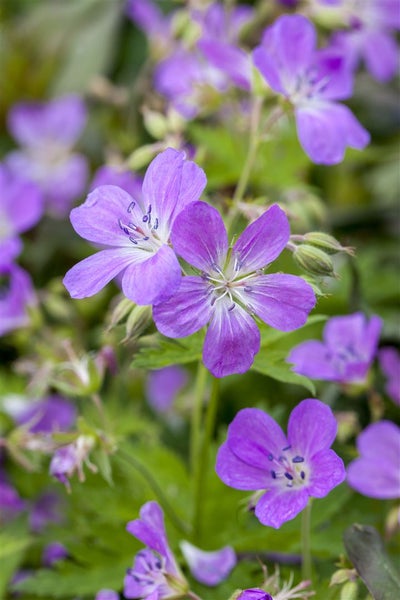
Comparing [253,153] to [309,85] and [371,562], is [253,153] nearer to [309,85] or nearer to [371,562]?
[309,85]

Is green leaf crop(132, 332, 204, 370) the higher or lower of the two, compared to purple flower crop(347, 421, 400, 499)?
higher

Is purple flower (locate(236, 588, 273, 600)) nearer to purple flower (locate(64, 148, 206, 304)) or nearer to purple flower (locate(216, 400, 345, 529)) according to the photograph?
purple flower (locate(216, 400, 345, 529))

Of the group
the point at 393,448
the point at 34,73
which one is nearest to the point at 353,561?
the point at 393,448

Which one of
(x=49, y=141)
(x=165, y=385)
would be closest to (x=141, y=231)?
(x=165, y=385)

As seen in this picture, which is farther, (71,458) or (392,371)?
(392,371)

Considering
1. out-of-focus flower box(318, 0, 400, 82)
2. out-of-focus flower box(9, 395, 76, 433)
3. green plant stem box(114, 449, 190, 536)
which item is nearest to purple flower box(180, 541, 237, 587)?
green plant stem box(114, 449, 190, 536)

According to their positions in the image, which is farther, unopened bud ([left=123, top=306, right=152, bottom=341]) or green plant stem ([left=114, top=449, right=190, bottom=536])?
green plant stem ([left=114, top=449, right=190, bottom=536])

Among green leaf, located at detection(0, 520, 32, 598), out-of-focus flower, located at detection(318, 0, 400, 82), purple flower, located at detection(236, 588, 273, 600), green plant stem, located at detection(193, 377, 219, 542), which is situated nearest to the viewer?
purple flower, located at detection(236, 588, 273, 600)
